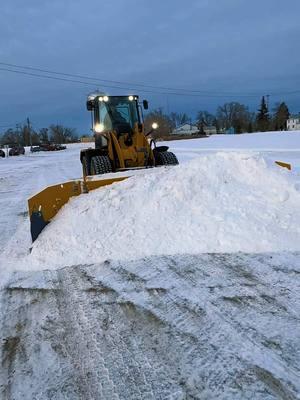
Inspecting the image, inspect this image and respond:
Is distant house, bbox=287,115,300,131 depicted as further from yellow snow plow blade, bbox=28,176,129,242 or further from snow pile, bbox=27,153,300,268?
yellow snow plow blade, bbox=28,176,129,242

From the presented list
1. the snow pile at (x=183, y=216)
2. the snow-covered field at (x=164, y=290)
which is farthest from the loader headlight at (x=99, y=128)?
the snow pile at (x=183, y=216)

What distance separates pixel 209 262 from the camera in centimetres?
499

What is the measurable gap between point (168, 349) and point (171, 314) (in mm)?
554

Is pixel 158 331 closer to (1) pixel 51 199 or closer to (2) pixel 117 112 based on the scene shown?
(1) pixel 51 199

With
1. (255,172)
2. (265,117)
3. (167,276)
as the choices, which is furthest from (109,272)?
(265,117)

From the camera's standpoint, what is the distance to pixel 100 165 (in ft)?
29.5

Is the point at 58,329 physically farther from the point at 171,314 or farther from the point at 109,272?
the point at 109,272

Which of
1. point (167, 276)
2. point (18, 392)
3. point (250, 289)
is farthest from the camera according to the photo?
point (167, 276)

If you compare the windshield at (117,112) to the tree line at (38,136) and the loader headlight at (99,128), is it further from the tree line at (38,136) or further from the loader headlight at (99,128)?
the tree line at (38,136)

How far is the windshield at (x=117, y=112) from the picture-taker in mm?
10125

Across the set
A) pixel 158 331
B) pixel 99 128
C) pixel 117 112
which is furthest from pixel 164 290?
pixel 117 112

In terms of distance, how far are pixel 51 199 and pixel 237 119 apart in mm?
95320

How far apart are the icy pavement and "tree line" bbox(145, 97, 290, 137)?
64993 millimetres

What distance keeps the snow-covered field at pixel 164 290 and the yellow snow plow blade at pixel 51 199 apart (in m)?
0.22
